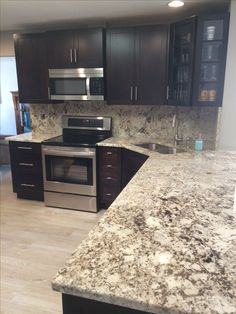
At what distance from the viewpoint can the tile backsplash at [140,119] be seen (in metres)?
3.42

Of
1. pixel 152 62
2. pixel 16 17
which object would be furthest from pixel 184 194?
pixel 16 17

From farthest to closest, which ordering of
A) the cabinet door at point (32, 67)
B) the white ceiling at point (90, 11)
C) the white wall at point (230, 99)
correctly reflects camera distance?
the cabinet door at point (32, 67) < the white ceiling at point (90, 11) < the white wall at point (230, 99)

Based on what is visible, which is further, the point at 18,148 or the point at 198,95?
the point at 18,148

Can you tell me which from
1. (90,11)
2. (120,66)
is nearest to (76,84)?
(120,66)

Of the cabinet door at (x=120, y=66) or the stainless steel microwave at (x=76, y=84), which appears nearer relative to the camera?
the cabinet door at (x=120, y=66)

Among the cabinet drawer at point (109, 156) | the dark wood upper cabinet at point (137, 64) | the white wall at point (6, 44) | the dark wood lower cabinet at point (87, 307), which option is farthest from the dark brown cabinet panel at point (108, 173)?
the dark wood lower cabinet at point (87, 307)

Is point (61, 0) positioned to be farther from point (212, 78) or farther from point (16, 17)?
point (212, 78)

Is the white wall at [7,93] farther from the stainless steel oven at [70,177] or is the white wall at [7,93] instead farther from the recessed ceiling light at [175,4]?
the recessed ceiling light at [175,4]

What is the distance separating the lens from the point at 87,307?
925mm

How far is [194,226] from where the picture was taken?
1.22 m

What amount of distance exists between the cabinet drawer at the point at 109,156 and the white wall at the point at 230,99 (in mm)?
1190

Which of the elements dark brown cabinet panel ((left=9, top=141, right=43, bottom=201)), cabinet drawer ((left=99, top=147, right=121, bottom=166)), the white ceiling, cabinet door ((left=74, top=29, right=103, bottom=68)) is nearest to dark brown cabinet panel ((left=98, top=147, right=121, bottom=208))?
cabinet drawer ((left=99, top=147, right=121, bottom=166))

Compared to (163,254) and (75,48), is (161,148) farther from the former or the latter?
(163,254)

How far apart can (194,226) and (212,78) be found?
2068mm
